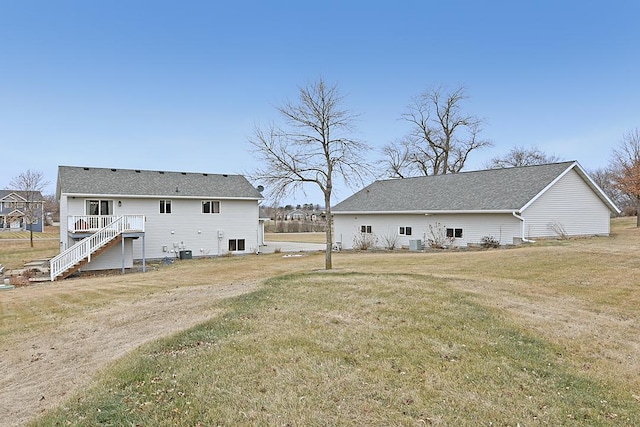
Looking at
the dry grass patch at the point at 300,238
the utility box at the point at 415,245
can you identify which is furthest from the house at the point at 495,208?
the dry grass patch at the point at 300,238

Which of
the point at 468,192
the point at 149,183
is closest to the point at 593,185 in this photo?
the point at 468,192

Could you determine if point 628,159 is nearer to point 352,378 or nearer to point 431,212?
point 431,212

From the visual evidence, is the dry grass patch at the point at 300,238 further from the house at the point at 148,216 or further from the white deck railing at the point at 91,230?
the white deck railing at the point at 91,230

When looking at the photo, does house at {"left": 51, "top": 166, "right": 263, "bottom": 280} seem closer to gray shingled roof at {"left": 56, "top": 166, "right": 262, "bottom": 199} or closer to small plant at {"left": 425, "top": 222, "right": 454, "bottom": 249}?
gray shingled roof at {"left": 56, "top": 166, "right": 262, "bottom": 199}

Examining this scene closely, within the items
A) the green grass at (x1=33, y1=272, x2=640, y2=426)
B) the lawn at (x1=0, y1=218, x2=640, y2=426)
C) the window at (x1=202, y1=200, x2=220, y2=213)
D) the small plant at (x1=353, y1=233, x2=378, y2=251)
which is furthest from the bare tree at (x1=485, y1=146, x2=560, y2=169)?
the green grass at (x1=33, y1=272, x2=640, y2=426)

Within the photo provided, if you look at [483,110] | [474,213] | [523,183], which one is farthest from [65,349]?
[483,110]

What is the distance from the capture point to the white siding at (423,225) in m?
21.4

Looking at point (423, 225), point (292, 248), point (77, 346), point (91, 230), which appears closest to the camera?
point (77, 346)

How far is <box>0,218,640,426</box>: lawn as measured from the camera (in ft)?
13.0

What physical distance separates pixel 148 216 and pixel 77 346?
19.2 metres

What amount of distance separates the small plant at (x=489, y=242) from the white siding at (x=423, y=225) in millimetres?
219

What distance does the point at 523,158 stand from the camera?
49000 millimetres

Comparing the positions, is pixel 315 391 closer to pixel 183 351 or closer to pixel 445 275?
pixel 183 351

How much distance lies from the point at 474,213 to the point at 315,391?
2050 cm
